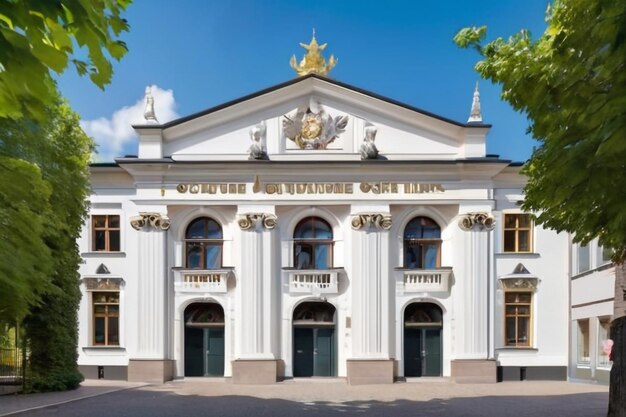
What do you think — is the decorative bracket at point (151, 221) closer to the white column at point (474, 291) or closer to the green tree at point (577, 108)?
the white column at point (474, 291)

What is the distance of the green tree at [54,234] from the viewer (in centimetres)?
1096

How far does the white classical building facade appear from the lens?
23688 millimetres

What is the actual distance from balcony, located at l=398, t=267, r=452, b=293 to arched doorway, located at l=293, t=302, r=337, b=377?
3088 mm

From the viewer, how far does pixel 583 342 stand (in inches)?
925

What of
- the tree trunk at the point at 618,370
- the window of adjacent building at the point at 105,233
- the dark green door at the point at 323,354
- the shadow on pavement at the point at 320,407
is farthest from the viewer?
the window of adjacent building at the point at 105,233

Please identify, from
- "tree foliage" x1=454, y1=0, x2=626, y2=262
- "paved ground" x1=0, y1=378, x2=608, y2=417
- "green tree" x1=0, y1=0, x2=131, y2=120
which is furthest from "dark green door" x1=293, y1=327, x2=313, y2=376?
"green tree" x1=0, y1=0, x2=131, y2=120

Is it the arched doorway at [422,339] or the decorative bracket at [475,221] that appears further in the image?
the arched doorway at [422,339]

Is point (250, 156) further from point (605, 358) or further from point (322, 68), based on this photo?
point (605, 358)

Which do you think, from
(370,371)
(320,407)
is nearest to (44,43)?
(320,407)

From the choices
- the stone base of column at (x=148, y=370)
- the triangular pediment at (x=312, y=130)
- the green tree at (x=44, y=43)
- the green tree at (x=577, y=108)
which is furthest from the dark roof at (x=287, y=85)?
the green tree at (x=44, y=43)

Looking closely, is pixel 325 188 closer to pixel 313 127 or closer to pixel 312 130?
pixel 312 130

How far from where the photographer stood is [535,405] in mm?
→ 16516

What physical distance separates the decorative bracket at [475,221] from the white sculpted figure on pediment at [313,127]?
594cm

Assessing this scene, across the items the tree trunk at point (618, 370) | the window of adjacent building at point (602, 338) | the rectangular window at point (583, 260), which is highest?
the rectangular window at point (583, 260)
